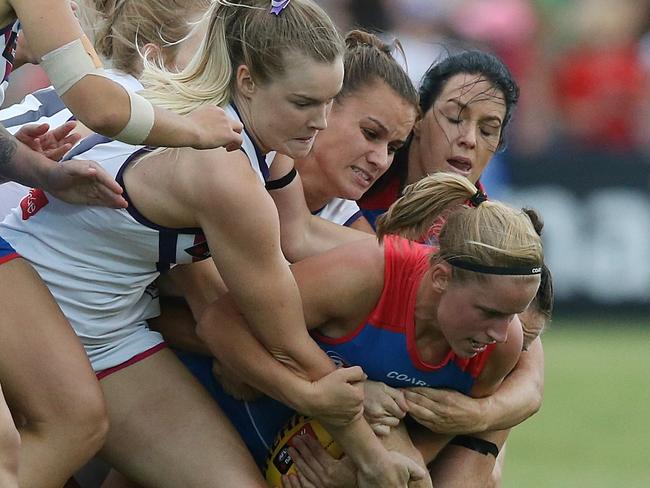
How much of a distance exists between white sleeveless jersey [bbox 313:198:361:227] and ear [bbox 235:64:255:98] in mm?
770

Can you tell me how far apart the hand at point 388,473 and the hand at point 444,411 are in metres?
0.17

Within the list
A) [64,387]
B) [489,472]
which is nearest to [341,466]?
[489,472]

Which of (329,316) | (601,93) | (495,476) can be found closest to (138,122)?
(329,316)

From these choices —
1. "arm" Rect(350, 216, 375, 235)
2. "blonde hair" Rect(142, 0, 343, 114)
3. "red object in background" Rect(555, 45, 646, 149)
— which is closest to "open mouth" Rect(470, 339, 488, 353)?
"arm" Rect(350, 216, 375, 235)

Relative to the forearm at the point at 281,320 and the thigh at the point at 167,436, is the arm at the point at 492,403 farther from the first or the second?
the thigh at the point at 167,436

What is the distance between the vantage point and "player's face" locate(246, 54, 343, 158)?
4484 millimetres

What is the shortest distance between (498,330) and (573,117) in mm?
9697

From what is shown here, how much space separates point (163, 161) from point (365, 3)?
31.4 ft

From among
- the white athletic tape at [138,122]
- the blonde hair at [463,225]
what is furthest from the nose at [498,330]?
the white athletic tape at [138,122]

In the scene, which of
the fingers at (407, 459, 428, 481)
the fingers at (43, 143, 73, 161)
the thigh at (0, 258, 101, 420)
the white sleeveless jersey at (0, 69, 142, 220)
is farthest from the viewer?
the white sleeveless jersey at (0, 69, 142, 220)

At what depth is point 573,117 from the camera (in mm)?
14047

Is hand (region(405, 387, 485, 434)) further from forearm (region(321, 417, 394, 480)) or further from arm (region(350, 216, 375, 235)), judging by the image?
arm (region(350, 216, 375, 235))

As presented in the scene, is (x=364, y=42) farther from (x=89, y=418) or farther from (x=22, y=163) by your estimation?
(x=89, y=418)

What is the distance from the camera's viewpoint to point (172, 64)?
17.5 ft
